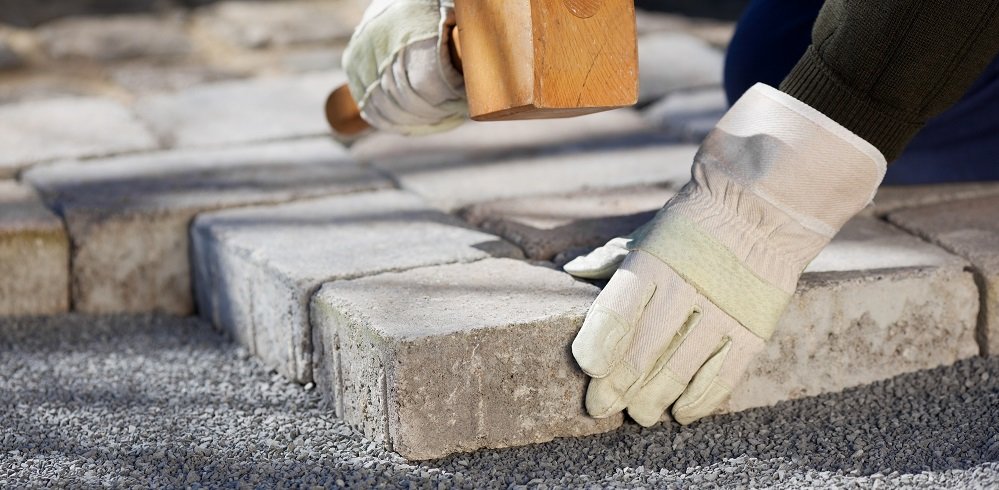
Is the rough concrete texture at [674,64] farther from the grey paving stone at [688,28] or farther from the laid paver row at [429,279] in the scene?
the laid paver row at [429,279]

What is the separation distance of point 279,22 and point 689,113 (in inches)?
59.0

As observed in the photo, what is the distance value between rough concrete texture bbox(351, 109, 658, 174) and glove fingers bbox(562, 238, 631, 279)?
76 centimetres

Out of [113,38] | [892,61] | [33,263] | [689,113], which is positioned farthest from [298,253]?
[113,38]

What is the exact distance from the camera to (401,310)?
153 cm

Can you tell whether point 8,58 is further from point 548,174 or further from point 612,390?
point 612,390

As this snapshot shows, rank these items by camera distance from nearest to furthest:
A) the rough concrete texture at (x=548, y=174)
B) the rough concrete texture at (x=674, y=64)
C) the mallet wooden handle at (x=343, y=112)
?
the mallet wooden handle at (x=343, y=112) < the rough concrete texture at (x=548, y=174) < the rough concrete texture at (x=674, y=64)

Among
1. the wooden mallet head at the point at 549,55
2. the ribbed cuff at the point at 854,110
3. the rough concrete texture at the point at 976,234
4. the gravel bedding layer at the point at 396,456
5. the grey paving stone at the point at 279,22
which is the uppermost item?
the wooden mallet head at the point at 549,55

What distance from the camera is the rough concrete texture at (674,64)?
9.52ft

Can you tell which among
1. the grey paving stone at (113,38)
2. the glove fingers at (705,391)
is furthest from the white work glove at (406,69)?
the grey paving stone at (113,38)

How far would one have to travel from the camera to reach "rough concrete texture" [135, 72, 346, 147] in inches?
102

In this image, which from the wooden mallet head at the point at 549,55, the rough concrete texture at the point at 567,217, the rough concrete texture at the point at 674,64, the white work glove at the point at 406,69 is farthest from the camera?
the rough concrete texture at the point at 674,64

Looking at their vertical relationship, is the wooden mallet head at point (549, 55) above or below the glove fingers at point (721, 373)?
above

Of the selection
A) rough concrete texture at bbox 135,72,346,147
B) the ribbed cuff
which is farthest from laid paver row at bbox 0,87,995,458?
the ribbed cuff

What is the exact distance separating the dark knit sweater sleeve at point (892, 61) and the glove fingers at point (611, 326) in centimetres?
33
